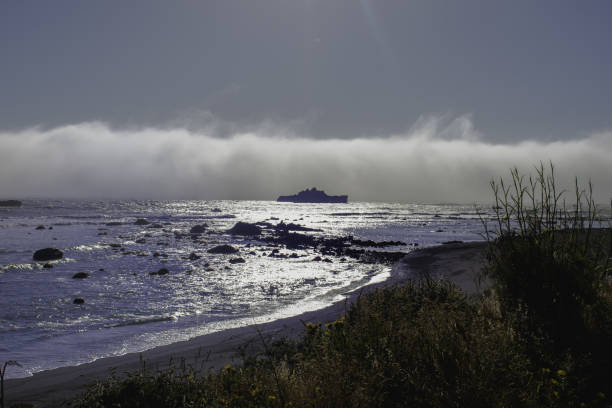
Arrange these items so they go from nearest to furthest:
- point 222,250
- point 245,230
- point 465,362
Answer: point 465,362, point 222,250, point 245,230

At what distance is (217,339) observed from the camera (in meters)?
8.09

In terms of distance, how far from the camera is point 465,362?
3.76 meters

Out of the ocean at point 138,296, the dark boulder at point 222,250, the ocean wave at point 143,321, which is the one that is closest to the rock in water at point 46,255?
the ocean at point 138,296

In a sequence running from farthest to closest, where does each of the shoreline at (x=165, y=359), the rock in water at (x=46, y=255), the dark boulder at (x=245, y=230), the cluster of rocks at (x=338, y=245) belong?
the dark boulder at (x=245, y=230)
the cluster of rocks at (x=338, y=245)
the rock in water at (x=46, y=255)
the shoreline at (x=165, y=359)

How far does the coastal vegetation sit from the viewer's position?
11.5 ft

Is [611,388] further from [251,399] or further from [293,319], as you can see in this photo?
[293,319]

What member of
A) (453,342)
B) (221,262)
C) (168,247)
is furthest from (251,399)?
(168,247)

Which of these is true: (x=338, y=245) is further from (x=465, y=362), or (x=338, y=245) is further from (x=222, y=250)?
(x=465, y=362)

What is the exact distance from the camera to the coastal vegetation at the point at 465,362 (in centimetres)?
351

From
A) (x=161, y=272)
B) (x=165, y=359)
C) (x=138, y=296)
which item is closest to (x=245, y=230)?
(x=161, y=272)

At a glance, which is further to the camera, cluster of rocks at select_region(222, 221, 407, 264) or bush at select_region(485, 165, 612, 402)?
cluster of rocks at select_region(222, 221, 407, 264)

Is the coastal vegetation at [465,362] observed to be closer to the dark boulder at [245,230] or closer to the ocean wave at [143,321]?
the ocean wave at [143,321]

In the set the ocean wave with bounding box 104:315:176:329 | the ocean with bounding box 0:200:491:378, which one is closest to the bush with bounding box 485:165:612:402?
the ocean with bounding box 0:200:491:378

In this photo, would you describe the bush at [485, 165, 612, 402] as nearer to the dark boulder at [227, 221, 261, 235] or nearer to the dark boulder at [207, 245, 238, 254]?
the dark boulder at [207, 245, 238, 254]
